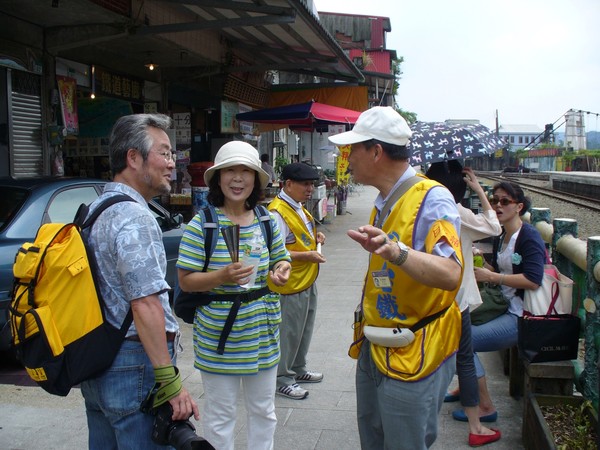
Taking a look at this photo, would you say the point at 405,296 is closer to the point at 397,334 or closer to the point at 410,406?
the point at 397,334

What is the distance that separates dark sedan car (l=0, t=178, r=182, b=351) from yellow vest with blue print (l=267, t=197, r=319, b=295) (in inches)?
88.0

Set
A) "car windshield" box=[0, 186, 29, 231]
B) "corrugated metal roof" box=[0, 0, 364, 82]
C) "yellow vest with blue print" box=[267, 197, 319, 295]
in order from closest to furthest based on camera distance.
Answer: "yellow vest with blue print" box=[267, 197, 319, 295]
"car windshield" box=[0, 186, 29, 231]
"corrugated metal roof" box=[0, 0, 364, 82]

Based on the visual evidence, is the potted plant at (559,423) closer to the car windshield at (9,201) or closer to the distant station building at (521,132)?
the car windshield at (9,201)

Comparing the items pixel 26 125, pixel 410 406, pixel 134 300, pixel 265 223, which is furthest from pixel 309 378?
pixel 26 125

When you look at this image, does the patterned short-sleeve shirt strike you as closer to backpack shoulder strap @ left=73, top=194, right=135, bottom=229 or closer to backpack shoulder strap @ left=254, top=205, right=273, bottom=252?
backpack shoulder strap @ left=73, top=194, right=135, bottom=229

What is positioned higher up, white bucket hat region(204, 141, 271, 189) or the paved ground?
white bucket hat region(204, 141, 271, 189)

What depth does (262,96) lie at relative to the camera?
15.6 meters

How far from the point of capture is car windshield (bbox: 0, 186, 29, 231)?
5.61 m

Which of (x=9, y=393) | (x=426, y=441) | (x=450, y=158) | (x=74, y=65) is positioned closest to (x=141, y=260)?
(x=426, y=441)

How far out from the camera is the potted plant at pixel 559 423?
3322 mm

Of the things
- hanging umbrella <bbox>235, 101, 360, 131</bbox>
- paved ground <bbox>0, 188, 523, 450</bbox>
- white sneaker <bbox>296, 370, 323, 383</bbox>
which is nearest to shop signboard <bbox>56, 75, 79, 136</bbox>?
hanging umbrella <bbox>235, 101, 360, 131</bbox>

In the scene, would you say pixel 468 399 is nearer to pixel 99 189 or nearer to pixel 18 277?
pixel 18 277

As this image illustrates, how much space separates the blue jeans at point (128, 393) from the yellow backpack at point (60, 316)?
0.07m

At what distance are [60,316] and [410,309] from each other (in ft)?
4.27
